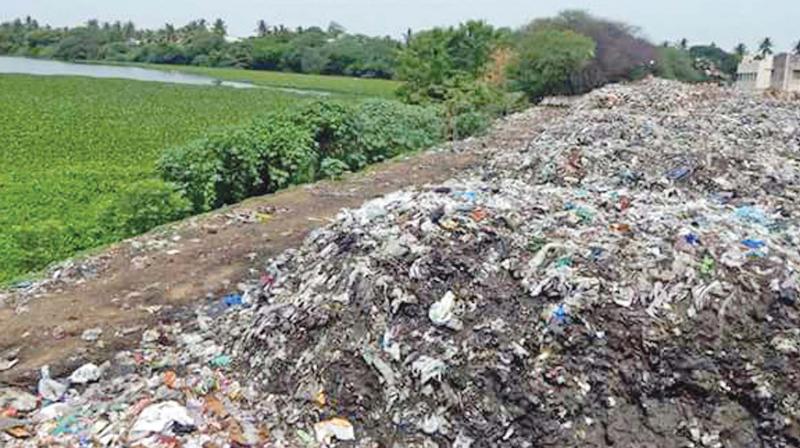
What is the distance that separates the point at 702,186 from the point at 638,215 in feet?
9.13

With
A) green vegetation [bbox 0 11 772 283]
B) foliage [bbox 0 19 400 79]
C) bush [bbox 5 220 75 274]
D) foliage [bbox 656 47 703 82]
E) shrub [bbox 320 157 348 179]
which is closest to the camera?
bush [bbox 5 220 75 274]

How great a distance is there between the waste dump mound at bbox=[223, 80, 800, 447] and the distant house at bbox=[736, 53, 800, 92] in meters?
28.3

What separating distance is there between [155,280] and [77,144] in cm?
1068

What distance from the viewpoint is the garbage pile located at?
3.17 meters

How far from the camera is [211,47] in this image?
61.2 meters

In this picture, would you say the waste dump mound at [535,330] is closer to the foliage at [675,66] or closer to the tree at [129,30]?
the foliage at [675,66]

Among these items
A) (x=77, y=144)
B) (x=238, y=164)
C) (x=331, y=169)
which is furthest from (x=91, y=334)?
(x=77, y=144)

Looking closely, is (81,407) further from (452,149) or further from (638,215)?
(452,149)

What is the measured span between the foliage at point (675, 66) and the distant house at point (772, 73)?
6.79ft

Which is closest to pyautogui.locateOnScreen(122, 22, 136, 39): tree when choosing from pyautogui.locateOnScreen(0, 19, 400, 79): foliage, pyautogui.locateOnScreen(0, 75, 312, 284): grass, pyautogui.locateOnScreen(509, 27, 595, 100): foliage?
pyautogui.locateOnScreen(0, 19, 400, 79): foliage

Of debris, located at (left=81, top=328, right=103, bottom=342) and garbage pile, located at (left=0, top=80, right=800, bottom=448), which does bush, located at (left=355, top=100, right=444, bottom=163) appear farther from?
debris, located at (left=81, top=328, right=103, bottom=342)

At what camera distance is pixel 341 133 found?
32.8 feet

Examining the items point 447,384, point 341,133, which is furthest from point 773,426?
point 341,133

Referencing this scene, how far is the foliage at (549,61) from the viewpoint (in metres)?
21.5
